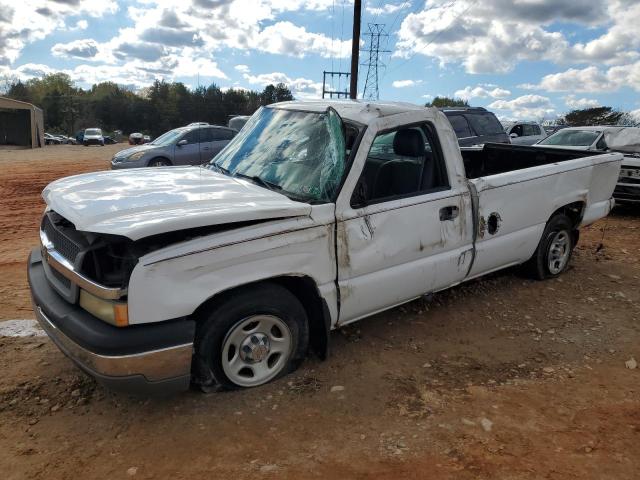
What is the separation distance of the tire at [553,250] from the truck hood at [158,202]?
321 centimetres

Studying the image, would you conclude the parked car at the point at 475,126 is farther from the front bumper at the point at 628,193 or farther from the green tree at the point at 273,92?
the green tree at the point at 273,92

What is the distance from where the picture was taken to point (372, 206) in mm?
3664

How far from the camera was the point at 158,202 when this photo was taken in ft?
10.5

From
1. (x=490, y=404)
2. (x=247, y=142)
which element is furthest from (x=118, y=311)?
(x=490, y=404)

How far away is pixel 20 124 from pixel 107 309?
46.2 metres

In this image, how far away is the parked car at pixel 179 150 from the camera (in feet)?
43.0

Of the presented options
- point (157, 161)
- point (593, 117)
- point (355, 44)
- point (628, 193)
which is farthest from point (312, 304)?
point (593, 117)

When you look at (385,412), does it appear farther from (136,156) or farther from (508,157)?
(136,156)

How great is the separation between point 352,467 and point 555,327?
2.73 m

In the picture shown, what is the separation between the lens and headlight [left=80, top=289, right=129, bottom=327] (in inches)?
109

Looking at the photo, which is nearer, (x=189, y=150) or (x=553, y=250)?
(x=553, y=250)

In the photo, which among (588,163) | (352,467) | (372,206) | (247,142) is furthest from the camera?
(588,163)

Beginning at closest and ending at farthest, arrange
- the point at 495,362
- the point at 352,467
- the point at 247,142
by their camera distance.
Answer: the point at 352,467
the point at 495,362
the point at 247,142

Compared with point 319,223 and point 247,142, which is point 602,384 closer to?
point 319,223
